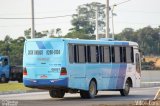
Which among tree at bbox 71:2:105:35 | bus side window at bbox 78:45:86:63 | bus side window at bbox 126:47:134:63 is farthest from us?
tree at bbox 71:2:105:35

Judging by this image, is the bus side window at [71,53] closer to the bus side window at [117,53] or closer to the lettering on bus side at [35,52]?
the lettering on bus side at [35,52]

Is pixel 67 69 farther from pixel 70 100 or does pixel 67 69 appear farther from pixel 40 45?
pixel 40 45

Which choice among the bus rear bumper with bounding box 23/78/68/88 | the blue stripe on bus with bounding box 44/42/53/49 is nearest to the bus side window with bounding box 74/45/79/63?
the blue stripe on bus with bounding box 44/42/53/49

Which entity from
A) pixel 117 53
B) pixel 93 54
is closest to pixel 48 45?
pixel 93 54

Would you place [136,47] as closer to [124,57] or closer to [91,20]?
[124,57]

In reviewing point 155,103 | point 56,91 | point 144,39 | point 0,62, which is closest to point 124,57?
point 56,91

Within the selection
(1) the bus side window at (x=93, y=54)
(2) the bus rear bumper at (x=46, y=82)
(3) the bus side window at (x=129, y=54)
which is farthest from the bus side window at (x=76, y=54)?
(3) the bus side window at (x=129, y=54)

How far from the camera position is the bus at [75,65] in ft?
97.7

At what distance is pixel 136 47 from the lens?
119ft

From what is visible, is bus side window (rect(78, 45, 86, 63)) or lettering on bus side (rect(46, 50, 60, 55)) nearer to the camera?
lettering on bus side (rect(46, 50, 60, 55))

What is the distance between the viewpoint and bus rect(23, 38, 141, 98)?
29.8 m

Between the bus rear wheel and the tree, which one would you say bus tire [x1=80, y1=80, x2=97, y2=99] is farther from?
the tree

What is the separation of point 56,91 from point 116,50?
3.97 m

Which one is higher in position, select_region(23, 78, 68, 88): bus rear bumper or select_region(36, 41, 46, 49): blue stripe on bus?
select_region(36, 41, 46, 49): blue stripe on bus
